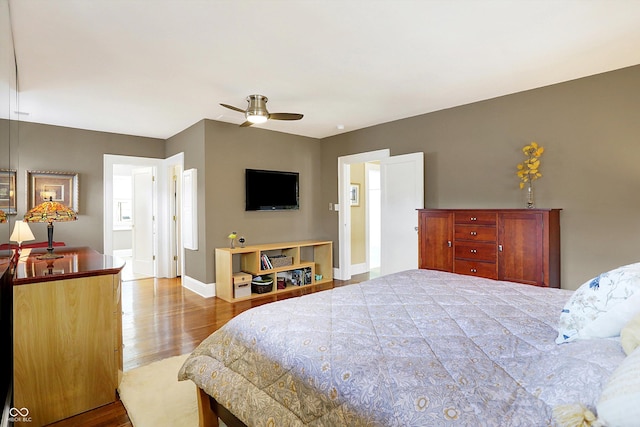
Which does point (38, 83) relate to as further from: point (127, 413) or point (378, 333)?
point (378, 333)

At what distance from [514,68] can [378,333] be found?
2937mm

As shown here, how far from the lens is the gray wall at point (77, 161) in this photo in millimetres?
4812

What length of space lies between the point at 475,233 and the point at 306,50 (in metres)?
2.55

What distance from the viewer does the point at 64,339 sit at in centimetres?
201

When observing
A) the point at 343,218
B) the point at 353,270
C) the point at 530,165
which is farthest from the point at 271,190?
the point at 530,165

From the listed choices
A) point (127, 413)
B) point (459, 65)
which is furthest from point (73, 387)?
point (459, 65)

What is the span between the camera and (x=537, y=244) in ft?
10.6

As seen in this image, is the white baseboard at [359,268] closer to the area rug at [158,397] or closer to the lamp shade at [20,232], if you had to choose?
the area rug at [158,397]

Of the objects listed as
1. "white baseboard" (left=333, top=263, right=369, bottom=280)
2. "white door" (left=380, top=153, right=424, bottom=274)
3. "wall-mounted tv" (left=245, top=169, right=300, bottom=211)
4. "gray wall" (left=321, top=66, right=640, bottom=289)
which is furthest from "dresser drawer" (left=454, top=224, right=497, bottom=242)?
"wall-mounted tv" (left=245, top=169, right=300, bottom=211)

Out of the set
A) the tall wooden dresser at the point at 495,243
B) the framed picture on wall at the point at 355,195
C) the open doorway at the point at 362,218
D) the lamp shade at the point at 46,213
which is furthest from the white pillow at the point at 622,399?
the framed picture on wall at the point at 355,195

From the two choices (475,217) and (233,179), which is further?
(233,179)

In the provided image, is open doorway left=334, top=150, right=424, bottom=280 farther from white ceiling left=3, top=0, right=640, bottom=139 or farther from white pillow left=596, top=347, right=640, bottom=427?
white pillow left=596, top=347, right=640, bottom=427

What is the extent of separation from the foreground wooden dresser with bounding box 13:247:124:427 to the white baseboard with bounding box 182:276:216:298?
240 cm

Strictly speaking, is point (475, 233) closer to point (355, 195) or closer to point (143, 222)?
point (355, 195)
